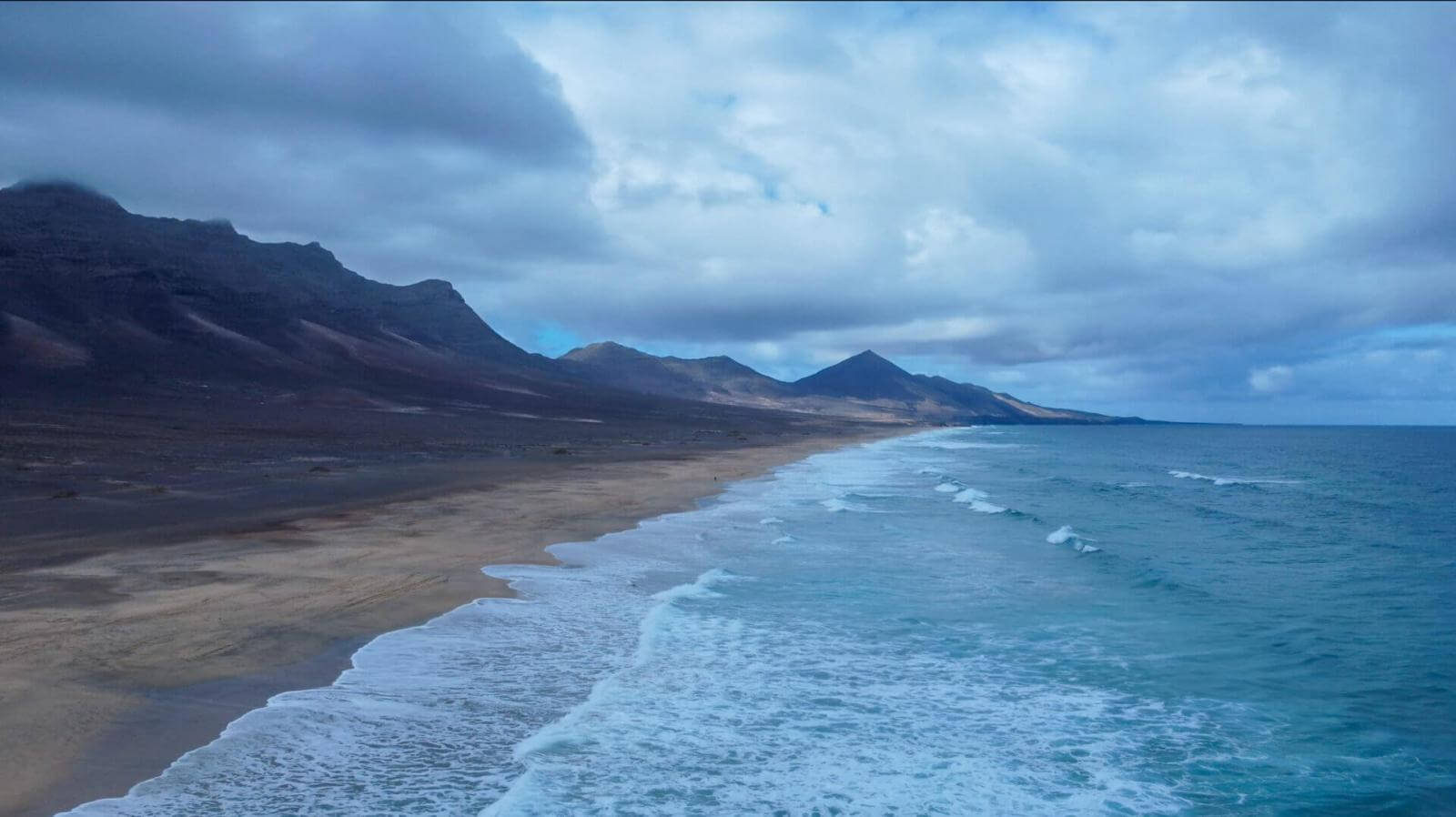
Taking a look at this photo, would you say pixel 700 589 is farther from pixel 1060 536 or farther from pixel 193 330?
pixel 193 330

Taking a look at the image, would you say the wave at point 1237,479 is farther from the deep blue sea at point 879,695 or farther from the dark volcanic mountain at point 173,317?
the dark volcanic mountain at point 173,317

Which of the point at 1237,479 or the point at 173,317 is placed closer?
the point at 1237,479

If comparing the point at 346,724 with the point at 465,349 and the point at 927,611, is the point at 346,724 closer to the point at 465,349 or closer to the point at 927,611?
the point at 927,611

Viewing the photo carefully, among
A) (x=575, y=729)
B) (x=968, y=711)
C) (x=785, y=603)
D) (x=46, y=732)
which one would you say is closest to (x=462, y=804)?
(x=575, y=729)

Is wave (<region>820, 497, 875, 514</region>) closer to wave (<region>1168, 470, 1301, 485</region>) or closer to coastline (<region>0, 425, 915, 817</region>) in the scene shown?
coastline (<region>0, 425, 915, 817</region>)

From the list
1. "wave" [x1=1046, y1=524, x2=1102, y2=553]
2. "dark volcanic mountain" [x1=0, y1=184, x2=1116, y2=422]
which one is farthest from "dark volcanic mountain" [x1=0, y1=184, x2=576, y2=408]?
"wave" [x1=1046, y1=524, x2=1102, y2=553]

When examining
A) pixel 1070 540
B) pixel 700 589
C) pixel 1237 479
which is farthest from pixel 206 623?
pixel 1237 479
